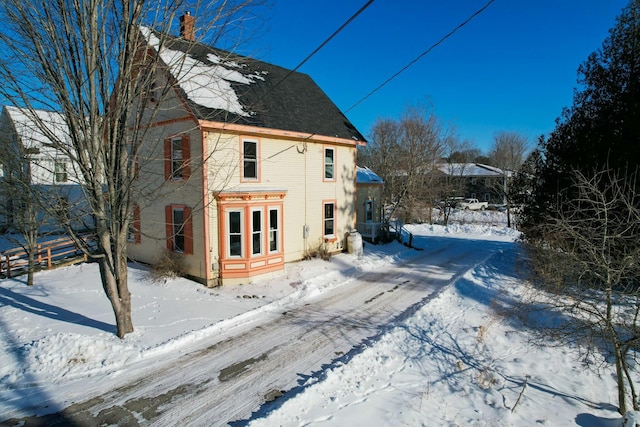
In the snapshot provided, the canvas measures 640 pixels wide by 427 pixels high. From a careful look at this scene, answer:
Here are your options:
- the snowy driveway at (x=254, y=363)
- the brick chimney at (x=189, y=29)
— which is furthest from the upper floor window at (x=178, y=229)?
the brick chimney at (x=189, y=29)

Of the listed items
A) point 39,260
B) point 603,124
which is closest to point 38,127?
point 39,260

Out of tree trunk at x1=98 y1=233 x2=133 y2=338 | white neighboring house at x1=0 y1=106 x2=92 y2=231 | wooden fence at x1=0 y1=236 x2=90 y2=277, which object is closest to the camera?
white neighboring house at x1=0 y1=106 x2=92 y2=231

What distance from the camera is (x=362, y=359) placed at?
7.17 meters

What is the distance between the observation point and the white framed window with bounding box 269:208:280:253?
14.0 meters

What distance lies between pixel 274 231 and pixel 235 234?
1669 millimetres

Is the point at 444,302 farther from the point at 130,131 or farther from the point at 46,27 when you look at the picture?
the point at 46,27

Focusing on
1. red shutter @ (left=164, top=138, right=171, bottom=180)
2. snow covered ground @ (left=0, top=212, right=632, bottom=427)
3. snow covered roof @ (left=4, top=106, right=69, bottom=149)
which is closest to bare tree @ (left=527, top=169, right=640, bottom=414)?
snow covered ground @ (left=0, top=212, right=632, bottom=427)

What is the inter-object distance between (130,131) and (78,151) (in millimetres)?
1293

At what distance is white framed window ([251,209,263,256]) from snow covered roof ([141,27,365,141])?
3405mm

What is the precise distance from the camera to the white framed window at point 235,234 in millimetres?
12931

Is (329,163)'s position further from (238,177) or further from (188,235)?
(188,235)

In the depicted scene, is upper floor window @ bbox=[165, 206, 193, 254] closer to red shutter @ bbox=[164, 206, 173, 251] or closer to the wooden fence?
red shutter @ bbox=[164, 206, 173, 251]

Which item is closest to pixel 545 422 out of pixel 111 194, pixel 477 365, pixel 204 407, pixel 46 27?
pixel 477 365

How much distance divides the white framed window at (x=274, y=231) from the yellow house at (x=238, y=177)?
0.04 m
